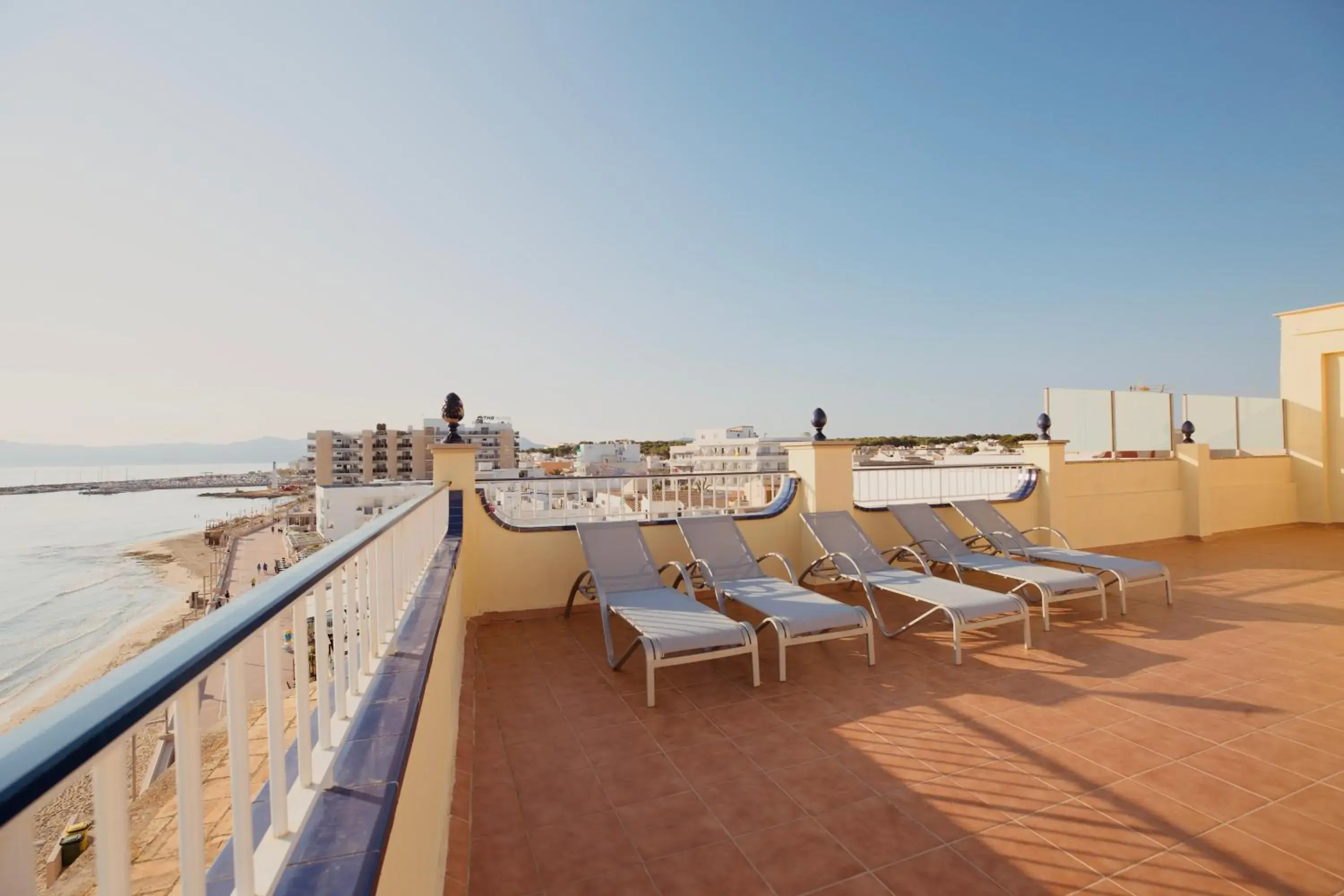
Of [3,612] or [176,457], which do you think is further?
[176,457]

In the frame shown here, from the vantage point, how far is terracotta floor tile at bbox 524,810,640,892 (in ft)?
7.64

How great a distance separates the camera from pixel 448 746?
112 inches

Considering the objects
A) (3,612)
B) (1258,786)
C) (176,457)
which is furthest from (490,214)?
(176,457)

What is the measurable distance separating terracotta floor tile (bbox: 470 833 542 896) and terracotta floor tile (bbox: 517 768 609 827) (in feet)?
0.47

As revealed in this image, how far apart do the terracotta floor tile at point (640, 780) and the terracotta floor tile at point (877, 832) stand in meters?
0.71

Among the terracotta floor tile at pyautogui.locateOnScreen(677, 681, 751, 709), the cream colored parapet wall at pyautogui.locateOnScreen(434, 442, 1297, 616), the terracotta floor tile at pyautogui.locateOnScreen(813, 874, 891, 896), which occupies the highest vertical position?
the cream colored parapet wall at pyautogui.locateOnScreen(434, 442, 1297, 616)

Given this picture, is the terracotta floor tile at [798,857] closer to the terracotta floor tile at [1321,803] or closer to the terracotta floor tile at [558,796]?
the terracotta floor tile at [558,796]

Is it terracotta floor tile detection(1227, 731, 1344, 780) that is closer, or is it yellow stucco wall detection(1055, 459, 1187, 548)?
terracotta floor tile detection(1227, 731, 1344, 780)

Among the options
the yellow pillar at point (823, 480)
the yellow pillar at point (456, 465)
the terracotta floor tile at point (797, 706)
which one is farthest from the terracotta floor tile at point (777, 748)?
the yellow pillar at point (456, 465)

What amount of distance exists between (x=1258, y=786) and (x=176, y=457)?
32.1 metres

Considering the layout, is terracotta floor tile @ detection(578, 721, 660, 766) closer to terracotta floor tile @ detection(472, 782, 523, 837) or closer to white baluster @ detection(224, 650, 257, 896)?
terracotta floor tile @ detection(472, 782, 523, 837)

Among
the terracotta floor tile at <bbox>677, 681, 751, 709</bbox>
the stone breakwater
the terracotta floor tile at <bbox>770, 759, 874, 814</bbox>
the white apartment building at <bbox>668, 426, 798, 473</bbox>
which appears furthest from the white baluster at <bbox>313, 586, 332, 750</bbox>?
the stone breakwater

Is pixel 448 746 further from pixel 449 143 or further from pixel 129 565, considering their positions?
pixel 129 565

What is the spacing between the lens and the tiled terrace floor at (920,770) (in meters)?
2.31
